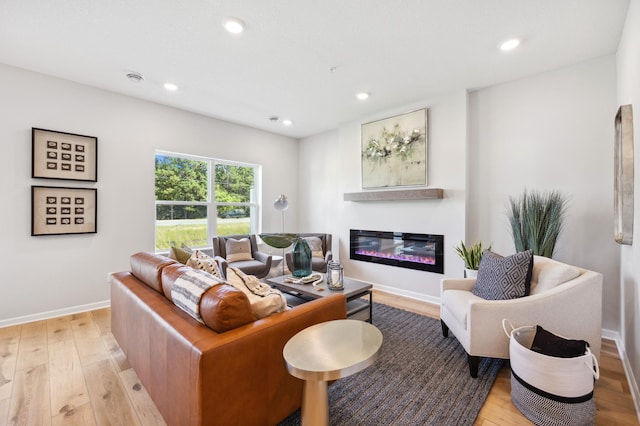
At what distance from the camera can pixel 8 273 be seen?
2.95 m

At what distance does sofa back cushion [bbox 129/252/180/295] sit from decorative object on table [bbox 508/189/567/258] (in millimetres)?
3247

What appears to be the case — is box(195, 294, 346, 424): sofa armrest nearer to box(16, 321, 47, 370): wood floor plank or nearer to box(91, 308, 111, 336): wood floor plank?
box(16, 321, 47, 370): wood floor plank

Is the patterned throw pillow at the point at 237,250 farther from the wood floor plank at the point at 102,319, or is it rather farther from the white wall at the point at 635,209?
the white wall at the point at 635,209

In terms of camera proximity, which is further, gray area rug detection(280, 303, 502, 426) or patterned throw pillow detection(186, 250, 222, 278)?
patterned throw pillow detection(186, 250, 222, 278)

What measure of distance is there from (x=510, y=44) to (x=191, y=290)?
324 centimetres

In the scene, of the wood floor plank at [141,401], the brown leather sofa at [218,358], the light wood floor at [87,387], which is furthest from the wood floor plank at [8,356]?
the brown leather sofa at [218,358]

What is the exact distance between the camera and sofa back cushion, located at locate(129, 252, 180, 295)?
6.12 feet

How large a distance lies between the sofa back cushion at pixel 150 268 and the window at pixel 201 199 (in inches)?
78.8

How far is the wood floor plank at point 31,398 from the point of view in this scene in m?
1.63

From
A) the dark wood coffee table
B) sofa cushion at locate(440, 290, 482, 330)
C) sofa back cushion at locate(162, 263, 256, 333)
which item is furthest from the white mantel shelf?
sofa back cushion at locate(162, 263, 256, 333)

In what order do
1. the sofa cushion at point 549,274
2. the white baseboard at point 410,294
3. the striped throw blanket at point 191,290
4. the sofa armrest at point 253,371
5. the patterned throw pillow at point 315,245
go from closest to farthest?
1. the sofa armrest at point 253,371
2. the striped throw blanket at point 191,290
3. the sofa cushion at point 549,274
4. the white baseboard at point 410,294
5. the patterned throw pillow at point 315,245

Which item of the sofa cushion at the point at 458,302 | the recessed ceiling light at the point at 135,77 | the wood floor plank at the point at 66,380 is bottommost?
the wood floor plank at the point at 66,380

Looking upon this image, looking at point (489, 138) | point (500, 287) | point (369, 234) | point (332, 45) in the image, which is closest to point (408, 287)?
point (369, 234)

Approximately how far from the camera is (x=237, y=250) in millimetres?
4246
